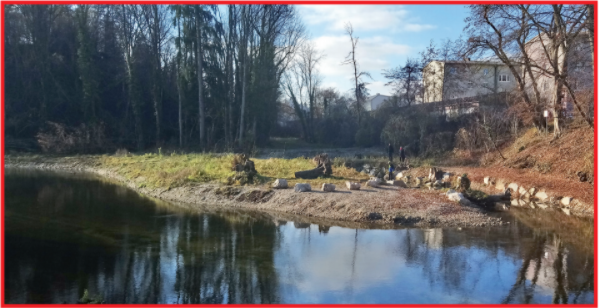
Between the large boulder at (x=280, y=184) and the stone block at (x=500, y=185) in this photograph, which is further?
the stone block at (x=500, y=185)

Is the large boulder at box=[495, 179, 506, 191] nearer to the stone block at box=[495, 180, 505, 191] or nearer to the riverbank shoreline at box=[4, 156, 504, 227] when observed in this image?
the stone block at box=[495, 180, 505, 191]

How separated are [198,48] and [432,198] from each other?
91.8 feet

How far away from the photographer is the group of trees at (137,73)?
3988 centimetres

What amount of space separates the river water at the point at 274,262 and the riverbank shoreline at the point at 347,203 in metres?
0.87

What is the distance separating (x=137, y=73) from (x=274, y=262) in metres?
35.4

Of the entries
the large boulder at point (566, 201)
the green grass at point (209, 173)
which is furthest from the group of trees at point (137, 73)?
the large boulder at point (566, 201)

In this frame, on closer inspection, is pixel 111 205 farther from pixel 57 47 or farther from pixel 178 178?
pixel 57 47

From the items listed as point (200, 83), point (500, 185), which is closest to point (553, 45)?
point (500, 185)

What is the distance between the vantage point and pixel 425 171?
22781mm

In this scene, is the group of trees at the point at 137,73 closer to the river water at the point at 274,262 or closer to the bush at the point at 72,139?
the bush at the point at 72,139

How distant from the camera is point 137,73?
4172cm

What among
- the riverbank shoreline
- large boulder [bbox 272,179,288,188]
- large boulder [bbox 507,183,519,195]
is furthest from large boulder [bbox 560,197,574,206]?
large boulder [bbox 272,179,288,188]

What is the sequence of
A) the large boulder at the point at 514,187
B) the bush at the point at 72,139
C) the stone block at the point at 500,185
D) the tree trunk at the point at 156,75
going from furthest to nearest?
1. the tree trunk at the point at 156,75
2. the bush at the point at 72,139
3. the stone block at the point at 500,185
4. the large boulder at the point at 514,187

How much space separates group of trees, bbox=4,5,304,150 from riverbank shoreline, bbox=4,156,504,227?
2071 centimetres
